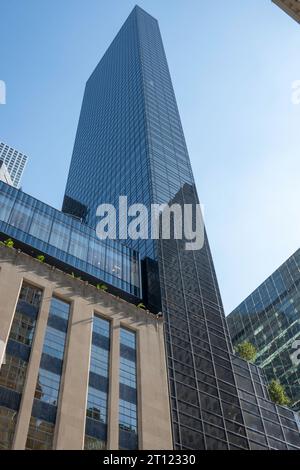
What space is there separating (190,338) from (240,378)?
780cm

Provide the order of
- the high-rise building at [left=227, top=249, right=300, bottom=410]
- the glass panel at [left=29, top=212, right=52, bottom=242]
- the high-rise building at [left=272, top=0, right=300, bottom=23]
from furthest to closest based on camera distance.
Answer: the high-rise building at [left=227, top=249, right=300, bottom=410] < the glass panel at [left=29, top=212, right=52, bottom=242] < the high-rise building at [left=272, top=0, right=300, bottom=23]

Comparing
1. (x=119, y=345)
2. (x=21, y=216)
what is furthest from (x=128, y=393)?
(x=21, y=216)

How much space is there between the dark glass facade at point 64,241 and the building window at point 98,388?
1482 centimetres

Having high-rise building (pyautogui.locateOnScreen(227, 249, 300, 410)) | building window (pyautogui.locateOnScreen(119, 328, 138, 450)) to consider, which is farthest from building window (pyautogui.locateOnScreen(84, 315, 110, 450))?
high-rise building (pyautogui.locateOnScreen(227, 249, 300, 410))

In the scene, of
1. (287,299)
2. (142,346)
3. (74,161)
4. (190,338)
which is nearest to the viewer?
(142,346)

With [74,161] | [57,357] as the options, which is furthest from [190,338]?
[74,161]

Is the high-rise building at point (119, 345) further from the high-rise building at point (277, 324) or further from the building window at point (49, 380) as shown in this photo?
the high-rise building at point (277, 324)

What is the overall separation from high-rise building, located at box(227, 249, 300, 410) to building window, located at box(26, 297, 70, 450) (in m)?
60.4

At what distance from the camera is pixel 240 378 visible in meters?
56.1

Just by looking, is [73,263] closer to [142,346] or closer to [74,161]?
[142,346]

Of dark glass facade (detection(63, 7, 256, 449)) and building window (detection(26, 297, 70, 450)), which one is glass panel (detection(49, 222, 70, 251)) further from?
building window (detection(26, 297, 70, 450))

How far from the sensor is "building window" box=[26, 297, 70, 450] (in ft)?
107

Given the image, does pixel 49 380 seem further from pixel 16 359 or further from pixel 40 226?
pixel 40 226
